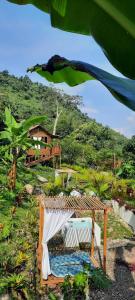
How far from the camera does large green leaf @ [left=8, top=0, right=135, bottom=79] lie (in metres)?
1.17

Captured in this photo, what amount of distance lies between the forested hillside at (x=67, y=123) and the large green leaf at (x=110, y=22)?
61.9 feet

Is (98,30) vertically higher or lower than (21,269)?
higher

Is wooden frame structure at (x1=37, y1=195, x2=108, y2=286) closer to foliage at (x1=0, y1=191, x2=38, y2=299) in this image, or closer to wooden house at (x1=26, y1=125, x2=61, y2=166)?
foliage at (x1=0, y1=191, x2=38, y2=299)

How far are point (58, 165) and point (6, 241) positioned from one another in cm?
1439

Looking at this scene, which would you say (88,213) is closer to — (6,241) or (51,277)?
(6,241)

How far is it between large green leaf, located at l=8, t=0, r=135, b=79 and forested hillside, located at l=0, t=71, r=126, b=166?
61.9 feet

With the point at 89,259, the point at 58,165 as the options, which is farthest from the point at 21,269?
the point at 58,165

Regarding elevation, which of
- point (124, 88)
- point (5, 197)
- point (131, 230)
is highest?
point (124, 88)

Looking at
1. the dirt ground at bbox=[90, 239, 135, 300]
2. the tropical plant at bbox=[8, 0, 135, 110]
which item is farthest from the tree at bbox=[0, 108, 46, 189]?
the tropical plant at bbox=[8, 0, 135, 110]

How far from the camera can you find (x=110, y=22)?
1.24 meters

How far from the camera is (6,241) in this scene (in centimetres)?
843

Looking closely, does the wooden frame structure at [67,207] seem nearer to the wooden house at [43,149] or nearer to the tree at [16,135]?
the tree at [16,135]

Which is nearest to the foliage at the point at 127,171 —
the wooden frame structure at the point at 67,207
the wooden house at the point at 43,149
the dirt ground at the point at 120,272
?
the wooden house at the point at 43,149

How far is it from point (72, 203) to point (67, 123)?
24.6 metres
